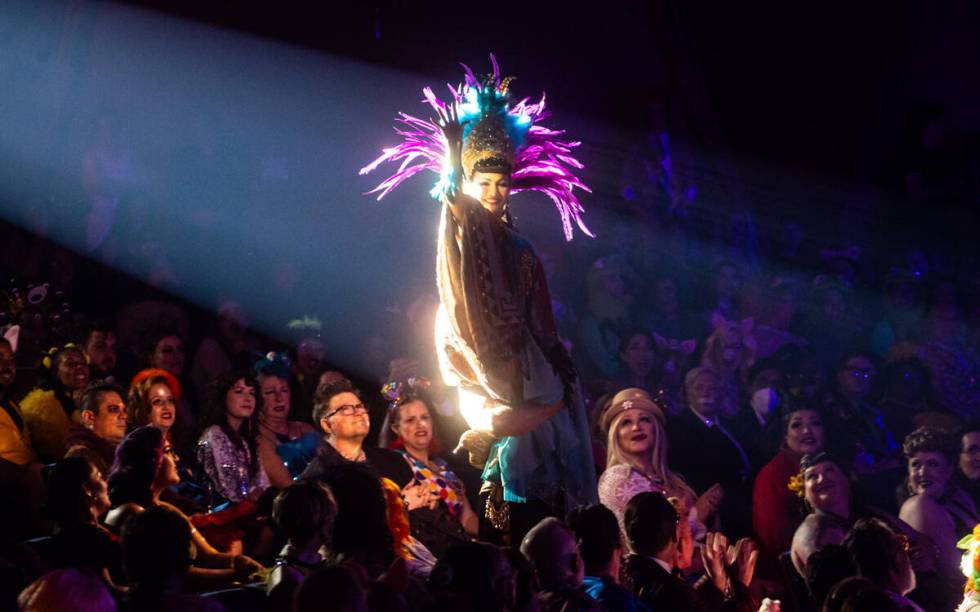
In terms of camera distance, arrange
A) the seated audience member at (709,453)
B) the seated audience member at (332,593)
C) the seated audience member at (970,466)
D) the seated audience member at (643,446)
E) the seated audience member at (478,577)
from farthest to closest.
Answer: the seated audience member at (970,466), the seated audience member at (709,453), the seated audience member at (643,446), the seated audience member at (478,577), the seated audience member at (332,593)

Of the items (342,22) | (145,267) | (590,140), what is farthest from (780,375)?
(342,22)

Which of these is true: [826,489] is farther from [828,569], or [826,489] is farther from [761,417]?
[828,569]

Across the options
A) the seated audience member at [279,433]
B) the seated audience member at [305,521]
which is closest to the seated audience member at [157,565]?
the seated audience member at [305,521]

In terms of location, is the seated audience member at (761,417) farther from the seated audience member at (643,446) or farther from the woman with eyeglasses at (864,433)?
the seated audience member at (643,446)

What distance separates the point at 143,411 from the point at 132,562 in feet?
10.6

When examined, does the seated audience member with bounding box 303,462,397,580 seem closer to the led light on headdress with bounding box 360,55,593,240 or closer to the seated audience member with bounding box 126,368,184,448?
the led light on headdress with bounding box 360,55,593,240

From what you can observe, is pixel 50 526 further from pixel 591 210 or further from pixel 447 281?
pixel 591 210

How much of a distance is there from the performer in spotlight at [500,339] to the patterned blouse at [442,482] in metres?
1.57

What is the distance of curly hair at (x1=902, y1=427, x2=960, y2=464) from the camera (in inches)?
261

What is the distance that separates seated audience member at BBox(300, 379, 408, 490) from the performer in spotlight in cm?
159

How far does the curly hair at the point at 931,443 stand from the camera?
6.64 meters

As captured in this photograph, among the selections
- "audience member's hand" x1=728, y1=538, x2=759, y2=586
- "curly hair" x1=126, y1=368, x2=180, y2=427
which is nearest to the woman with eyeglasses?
"audience member's hand" x1=728, y1=538, x2=759, y2=586

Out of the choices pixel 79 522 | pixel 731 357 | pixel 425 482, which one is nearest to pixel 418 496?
pixel 425 482

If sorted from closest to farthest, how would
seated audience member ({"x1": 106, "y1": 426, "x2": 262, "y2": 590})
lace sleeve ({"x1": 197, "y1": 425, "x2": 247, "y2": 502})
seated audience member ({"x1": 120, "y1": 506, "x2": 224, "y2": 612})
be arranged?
1. seated audience member ({"x1": 120, "y1": 506, "x2": 224, "y2": 612})
2. seated audience member ({"x1": 106, "y1": 426, "x2": 262, "y2": 590})
3. lace sleeve ({"x1": 197, "y1": 425, "x2": 247, "y2": 502})
